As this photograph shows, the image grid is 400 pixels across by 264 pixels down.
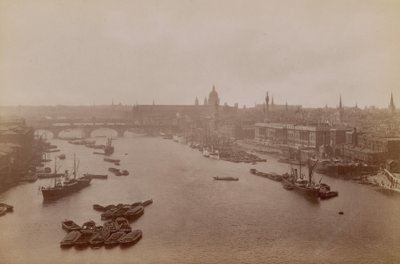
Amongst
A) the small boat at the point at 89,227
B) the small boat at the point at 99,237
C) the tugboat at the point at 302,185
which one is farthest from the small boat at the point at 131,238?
the tugboat at the point at 302,185

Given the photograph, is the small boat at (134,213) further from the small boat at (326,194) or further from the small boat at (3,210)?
the small boat at (326,194)

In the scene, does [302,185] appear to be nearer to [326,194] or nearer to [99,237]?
[326,194]

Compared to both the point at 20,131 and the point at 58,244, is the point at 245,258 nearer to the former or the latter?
the point at 58,244

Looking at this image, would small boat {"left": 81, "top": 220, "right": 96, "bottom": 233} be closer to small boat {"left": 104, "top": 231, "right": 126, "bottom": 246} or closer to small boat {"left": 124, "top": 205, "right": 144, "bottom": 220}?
small boat {"left": 104, "top": 231, "right": 126, "bottom": 246}

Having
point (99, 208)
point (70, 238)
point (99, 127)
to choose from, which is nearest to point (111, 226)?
point (70, 238)

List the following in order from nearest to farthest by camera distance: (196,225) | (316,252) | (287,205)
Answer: (316,252)
(196,225)
(287,205)

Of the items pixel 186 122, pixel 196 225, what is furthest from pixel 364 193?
pixel 186 122
